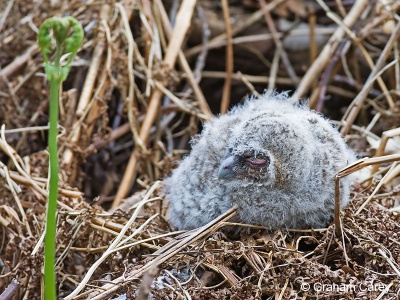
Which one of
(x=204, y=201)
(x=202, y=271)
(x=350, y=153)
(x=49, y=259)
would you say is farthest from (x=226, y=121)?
(x=49, y=259)

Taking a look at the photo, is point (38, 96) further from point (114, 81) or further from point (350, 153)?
point (350, 153)

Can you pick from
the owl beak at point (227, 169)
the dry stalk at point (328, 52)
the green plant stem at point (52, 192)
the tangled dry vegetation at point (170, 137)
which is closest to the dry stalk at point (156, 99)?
the tangled dry vegetation at point (170, 137)

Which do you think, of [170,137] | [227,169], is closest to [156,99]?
[170,137]

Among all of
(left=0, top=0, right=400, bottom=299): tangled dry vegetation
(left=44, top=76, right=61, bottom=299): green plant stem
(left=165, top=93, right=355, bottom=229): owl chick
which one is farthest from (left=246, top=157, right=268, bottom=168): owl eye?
(left=44, top=76, right=61, bottom=299): green plant stem

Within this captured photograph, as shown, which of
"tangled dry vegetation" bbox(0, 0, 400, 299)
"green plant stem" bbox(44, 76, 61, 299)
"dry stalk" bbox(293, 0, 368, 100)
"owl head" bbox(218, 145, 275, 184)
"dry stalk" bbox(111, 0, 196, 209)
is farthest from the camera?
"dry stalk" bbox(293, 0, 368, 100)

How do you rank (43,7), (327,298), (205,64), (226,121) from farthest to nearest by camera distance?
(205,64), (43,7), (226,121), (327,298)

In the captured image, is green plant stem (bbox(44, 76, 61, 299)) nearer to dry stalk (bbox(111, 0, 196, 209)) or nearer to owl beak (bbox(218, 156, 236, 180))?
owl beak (bbox(218, 156, 236, 180))
